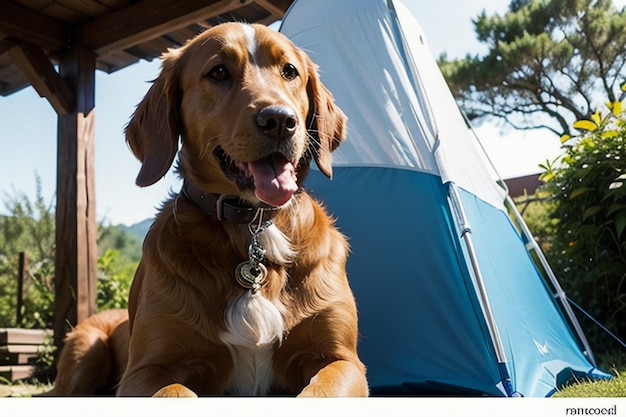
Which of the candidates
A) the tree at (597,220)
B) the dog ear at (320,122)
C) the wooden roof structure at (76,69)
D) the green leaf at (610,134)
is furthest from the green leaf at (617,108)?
the dog ear at (320,122)

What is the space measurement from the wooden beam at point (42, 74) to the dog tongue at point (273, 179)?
262 cm

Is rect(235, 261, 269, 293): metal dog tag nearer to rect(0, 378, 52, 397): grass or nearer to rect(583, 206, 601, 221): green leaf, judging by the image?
rect(0, 378, 52, 397): grass

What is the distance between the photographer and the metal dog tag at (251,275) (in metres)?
1.79

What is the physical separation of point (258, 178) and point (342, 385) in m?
0.63

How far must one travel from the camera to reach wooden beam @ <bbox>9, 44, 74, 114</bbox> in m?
3.75

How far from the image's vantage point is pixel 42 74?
379 cm

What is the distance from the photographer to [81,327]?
2684 millimetres

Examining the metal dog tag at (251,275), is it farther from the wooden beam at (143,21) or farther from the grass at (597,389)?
the wooden beam at (143,21)

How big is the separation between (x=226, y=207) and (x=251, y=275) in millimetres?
234

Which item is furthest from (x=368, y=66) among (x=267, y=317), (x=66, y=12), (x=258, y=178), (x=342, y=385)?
(x=66, y=12)

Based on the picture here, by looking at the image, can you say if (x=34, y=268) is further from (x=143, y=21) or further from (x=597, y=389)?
(x=597, y=389)

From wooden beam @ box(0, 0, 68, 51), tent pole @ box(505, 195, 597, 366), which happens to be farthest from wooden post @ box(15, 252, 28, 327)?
tent pole @ box(505, 195, 597, 366)

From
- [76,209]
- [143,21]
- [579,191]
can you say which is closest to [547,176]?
[579,191]
